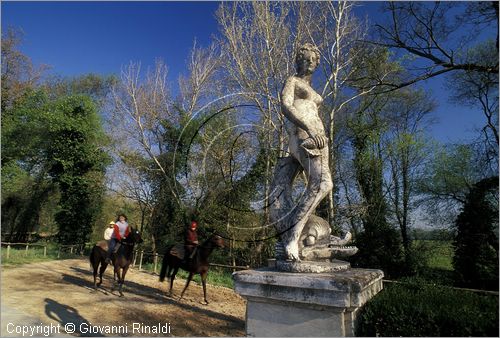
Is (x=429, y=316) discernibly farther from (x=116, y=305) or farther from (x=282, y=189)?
(x=116, y=305)

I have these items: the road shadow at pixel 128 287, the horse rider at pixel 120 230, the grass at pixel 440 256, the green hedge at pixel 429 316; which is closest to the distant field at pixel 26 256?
the road shadow at pixel 128 287

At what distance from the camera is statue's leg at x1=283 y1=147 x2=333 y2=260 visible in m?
3.29

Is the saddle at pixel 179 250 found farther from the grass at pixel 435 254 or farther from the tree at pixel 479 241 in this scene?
the grass at pixel 435 254

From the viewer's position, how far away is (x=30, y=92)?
2225 centimetres

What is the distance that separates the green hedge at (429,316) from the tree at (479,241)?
932 cm

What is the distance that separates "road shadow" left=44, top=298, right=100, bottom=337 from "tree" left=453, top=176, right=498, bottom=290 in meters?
10.8

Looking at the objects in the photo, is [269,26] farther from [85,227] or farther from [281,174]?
[85,227]

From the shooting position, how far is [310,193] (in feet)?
10.9

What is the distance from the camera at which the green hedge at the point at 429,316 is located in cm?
242

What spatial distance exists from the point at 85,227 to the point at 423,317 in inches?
820

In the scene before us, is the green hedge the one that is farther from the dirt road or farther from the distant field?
the distant field

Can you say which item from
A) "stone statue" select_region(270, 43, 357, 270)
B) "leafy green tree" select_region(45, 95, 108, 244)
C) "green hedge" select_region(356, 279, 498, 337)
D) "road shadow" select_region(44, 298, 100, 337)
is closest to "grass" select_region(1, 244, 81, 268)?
"leafy green tree" select_region(45, 95, 108, 244)

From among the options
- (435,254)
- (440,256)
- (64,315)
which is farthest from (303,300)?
(440,256)

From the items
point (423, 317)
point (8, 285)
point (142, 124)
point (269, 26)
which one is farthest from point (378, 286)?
point (142, 124)
